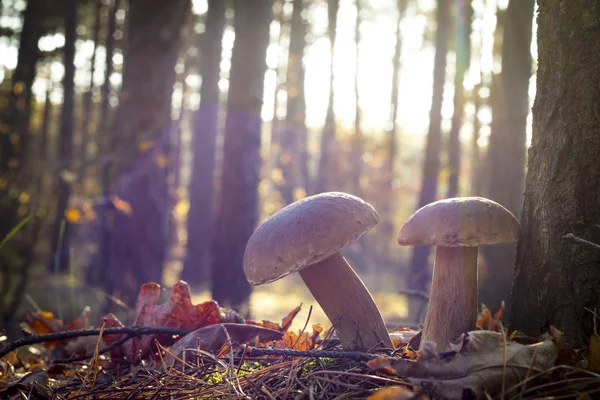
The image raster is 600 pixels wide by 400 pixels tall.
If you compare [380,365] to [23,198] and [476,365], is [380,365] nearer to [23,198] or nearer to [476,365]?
[476,365]

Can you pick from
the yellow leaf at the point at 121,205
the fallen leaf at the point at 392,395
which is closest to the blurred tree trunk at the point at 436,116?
the yellow leaf at the point at 121,205

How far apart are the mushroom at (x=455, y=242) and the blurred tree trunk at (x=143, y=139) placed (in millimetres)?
4708

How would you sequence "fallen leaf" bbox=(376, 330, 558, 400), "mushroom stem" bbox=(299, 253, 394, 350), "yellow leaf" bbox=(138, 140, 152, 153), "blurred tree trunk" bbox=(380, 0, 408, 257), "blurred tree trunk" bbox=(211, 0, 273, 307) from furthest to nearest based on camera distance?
"blurred tree trunk" bbox=(380, 0, 408, 257), "blurred tree trunk" bbox=(211, 0, 273, 307), "yellow leaf" bbox=(138, 140, 152, 153), "mushroom stem" bbox=(299, 253, 394, 350), "fallen leaf" bbox=(376, 330, 558, 400)

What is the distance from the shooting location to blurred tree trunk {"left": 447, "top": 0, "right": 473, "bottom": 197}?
9523 millimetres

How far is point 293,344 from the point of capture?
80.0 inches

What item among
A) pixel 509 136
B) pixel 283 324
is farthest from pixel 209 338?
pixel 509 136

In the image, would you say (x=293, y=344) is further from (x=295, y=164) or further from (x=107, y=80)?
(x=295, y=164)

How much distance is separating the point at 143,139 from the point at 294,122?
1463cm

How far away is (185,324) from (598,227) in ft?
5.73

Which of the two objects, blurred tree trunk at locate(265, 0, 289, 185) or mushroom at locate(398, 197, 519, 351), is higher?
blurred tree trunk at locate(265, 0, 289, 185)

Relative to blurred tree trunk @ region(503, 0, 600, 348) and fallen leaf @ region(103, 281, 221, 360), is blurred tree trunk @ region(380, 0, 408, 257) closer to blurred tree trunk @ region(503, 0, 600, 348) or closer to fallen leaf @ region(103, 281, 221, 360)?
blurred tree trunk @ region(503, 0, 600, 348)

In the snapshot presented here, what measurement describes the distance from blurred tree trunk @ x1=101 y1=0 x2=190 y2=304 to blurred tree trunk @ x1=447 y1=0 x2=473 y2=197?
19.5 ft

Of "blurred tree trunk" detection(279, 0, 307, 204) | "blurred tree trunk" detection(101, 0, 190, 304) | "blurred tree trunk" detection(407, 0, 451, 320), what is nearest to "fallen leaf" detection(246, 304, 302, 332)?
"blurred tree trunk" detection(101, 0, 190, 304)

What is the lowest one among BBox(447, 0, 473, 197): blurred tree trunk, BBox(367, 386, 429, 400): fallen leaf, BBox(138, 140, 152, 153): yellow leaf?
BBox(367, 386, 429, 400): fallen leaf
